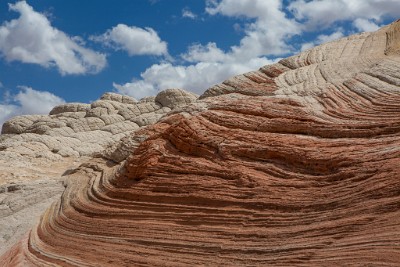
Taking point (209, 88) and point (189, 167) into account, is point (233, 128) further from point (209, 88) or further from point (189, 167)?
point (209, 88)

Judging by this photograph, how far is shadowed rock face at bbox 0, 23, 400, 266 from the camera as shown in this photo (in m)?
9.83

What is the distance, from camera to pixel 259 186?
12.0 m

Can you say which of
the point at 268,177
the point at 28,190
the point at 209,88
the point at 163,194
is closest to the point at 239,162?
the point at 268,177

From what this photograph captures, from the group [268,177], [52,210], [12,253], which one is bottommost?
[12,253]

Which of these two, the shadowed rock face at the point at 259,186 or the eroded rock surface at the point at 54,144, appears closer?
the shadowed rock face at the point at 259,186

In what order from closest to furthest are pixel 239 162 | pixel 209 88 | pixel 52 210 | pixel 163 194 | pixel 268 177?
pixel 268 177
pixel 239 162
pixel 163 194
pixel 52 210
pixel 209 88

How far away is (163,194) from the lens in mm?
13883

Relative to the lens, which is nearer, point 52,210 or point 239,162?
point 239,162

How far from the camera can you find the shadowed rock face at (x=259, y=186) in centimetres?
983

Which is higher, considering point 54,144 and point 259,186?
point 54,144

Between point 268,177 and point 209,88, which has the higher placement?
point 209,88

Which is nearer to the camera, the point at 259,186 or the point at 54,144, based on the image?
the point at 259,186

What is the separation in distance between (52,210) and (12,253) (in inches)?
91.6

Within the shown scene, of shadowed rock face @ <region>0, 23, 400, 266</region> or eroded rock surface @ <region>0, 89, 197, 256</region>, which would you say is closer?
shadowed rock face @ <region>0, 23, 400, 266</region>
